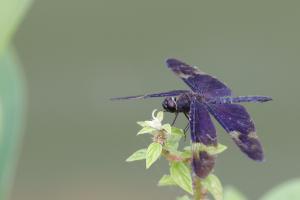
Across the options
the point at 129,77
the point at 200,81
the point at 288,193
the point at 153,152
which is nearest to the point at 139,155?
the point at 153,152

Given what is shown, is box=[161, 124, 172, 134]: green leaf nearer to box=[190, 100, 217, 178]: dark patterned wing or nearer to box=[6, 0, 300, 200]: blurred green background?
box=[190, 100, 217, 178]: dark patterned wing

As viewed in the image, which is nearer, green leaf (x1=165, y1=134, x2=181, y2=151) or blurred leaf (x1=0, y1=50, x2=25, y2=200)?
green leaf (x1=165, y1=134, x2=181, y2=151)

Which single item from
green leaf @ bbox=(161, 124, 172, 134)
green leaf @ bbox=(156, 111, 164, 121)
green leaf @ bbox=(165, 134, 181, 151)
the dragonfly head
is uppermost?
the dragonfly head

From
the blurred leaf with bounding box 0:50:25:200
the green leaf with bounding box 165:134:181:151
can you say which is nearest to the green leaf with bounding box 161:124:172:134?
the green leaf with bounding box 165:134:181:151

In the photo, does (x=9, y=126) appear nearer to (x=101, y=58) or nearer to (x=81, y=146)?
(x=81, y=146)

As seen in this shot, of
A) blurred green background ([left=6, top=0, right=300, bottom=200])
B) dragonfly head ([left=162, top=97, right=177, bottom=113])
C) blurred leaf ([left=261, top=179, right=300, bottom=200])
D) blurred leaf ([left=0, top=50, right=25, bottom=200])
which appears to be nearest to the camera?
dragonfly head ([left=162, top=97, right=177, bottom=113])

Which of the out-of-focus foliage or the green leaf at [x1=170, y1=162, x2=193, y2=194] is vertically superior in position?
the out-of-focus foliage

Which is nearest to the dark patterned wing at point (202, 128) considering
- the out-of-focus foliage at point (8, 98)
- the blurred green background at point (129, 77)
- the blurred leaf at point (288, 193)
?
the blurred leaf at point (288, 193)

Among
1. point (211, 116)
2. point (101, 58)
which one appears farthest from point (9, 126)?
point (101, 58)
